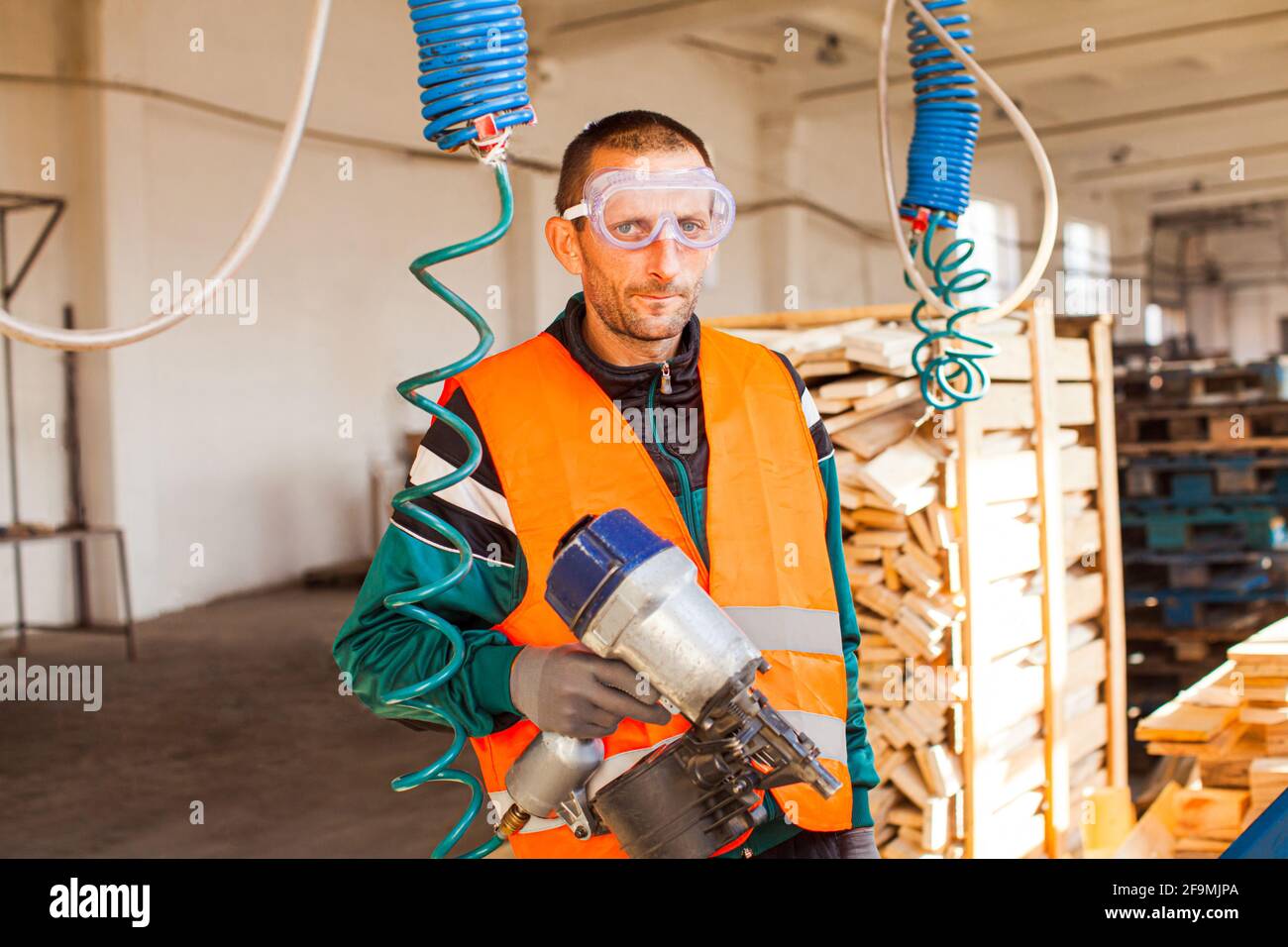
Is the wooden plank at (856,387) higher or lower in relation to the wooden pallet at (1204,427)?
higher

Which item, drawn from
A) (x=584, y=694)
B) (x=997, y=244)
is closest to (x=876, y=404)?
(x=584, y=694)

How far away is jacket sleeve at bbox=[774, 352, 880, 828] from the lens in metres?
2.07

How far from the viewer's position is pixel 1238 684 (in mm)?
3984

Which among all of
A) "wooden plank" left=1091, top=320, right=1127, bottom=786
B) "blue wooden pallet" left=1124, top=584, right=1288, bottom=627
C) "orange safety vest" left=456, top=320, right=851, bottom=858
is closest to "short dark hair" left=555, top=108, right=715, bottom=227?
"orange safety vest" left=456, top=320, right=851, bottom=858

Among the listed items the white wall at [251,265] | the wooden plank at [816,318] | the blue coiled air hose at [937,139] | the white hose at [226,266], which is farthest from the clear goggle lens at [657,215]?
the white wall at [251,265]

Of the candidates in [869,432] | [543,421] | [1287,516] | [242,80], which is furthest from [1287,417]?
[242,80]

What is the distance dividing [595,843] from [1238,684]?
297cm

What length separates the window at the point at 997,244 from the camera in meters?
18.2

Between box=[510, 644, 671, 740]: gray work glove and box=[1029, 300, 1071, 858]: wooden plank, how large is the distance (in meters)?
2.98

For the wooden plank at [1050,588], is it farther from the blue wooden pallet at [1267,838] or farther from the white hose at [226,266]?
the white hose at [226,266]

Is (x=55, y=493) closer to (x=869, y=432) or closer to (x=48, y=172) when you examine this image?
(x=48, y=172)

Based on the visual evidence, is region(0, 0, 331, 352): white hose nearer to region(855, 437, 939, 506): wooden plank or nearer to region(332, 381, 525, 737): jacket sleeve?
region(332, 381, 525, 737): jacket sleeve

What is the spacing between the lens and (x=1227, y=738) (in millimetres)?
3930
